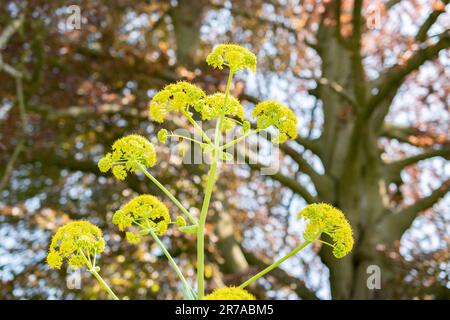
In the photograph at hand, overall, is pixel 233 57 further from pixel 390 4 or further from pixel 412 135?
pixel 390 4

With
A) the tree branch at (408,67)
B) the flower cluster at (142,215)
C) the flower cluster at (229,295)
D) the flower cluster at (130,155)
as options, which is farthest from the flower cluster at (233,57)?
the tree branch at (408,67)

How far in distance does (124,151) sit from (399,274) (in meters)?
6.28

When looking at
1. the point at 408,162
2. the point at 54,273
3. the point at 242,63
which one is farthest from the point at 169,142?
the point at 242,63

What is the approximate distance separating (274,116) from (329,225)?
0.42m

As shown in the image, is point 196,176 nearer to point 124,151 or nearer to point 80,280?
point 80,280

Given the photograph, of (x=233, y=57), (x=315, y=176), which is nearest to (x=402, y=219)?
(x=315, y=176)

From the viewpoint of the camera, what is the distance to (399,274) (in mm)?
7504

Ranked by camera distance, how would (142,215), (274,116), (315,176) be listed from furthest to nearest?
1. (315,176)
2. (274,116)
3. (142,215)

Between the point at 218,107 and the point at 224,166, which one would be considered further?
the point at 224,166

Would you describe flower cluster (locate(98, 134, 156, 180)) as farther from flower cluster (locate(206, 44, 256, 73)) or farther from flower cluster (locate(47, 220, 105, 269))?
flower cluster (locate(206, 44, 256, 73))

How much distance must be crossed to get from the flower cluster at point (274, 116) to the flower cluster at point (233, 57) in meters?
0.17

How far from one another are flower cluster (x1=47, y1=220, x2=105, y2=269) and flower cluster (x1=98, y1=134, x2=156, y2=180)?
21cm

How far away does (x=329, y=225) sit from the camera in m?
1.64

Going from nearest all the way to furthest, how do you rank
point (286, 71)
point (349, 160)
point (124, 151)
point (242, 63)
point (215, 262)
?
1. point (124, 151)
2. point (242, 63)
3. point (349, 160)
4. point (215, 262)
5. point (286, 71)
